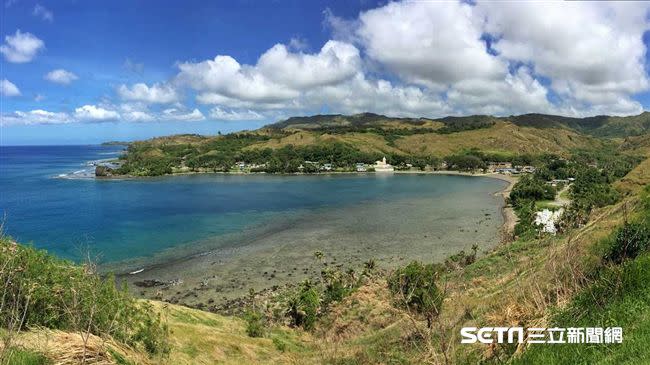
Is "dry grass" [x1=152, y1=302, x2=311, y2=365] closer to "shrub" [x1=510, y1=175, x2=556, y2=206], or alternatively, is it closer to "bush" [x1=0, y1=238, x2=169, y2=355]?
"bush" [x1=0, y1=238, x2=169, y2=355]

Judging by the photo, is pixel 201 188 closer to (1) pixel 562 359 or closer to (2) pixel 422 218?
(2) pixel 422 218

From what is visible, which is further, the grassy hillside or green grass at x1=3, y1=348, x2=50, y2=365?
the grassy hillside

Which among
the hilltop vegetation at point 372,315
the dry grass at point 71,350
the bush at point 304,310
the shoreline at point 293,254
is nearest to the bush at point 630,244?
the hilltop vegetation at point 372,315

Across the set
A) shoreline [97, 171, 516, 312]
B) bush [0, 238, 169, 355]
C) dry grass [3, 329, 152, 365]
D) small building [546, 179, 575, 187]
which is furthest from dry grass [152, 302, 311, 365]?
small building [546, 179, 575, 187]

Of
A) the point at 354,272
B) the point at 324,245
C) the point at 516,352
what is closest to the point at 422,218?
the point at 324,245

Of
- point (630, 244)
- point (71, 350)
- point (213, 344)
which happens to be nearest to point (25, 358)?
point (71, 350)

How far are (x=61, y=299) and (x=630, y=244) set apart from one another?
17.6 meters

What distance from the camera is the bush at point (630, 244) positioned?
11.1m

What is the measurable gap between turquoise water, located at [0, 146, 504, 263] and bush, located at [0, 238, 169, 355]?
39.3 metres

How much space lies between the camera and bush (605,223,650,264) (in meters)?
11.1

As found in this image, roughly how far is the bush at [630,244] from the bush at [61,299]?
45.1 ft

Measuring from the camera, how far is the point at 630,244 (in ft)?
37.0

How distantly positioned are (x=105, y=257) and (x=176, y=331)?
142 ft

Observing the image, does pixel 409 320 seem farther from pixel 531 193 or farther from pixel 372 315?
pixel 531 193
